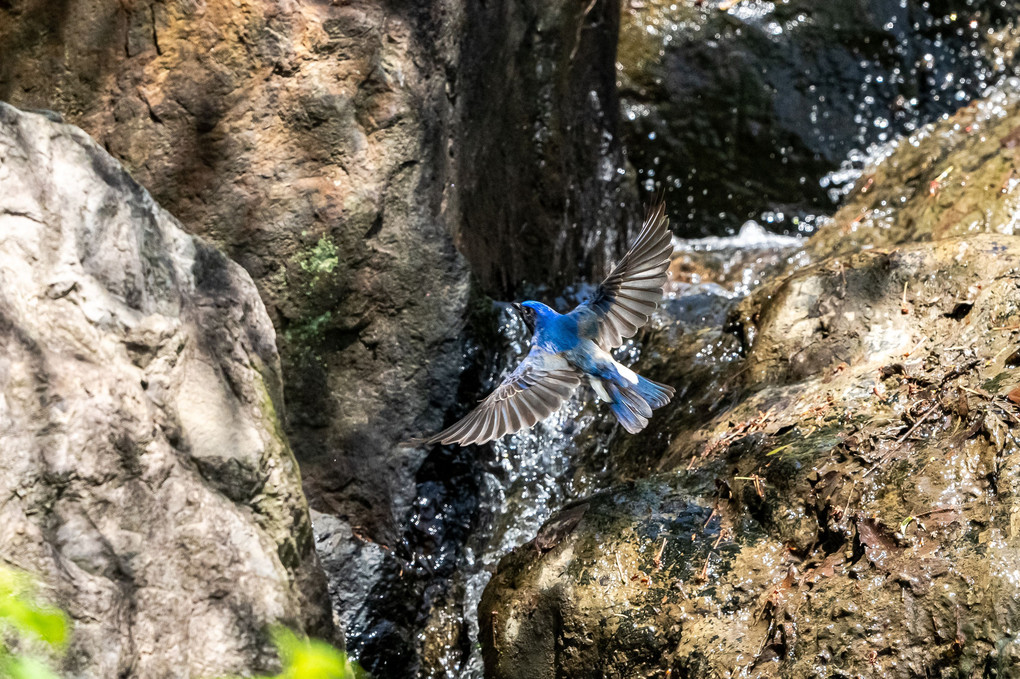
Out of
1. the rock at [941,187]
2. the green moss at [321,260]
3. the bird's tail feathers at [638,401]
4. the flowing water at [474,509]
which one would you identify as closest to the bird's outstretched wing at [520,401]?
the bird's tail feathers at [638,401]

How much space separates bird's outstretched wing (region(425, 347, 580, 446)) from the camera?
317 centimetres

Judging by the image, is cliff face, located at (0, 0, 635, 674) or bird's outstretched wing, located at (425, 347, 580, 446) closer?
bird's outstretched wing, located at (425, 347, 580, 446)

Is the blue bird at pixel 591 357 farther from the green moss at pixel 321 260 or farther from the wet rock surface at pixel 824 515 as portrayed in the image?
the green moss at pixel 321 260

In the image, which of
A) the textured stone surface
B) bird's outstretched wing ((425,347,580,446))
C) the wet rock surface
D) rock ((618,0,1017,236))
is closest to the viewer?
the wet rock surface

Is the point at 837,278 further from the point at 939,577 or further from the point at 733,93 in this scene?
the point at 733,93

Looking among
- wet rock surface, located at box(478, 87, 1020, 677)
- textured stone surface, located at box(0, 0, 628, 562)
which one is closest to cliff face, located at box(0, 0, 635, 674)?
textured stone surface, located at box(0, 0, 628, 562)

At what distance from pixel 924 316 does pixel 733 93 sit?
3.75 m

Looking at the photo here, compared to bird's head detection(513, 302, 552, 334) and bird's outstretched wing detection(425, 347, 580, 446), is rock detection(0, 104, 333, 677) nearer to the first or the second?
bird's outstretched wing detection(425, 347, 580, 446)

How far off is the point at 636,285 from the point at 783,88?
14.0 ft

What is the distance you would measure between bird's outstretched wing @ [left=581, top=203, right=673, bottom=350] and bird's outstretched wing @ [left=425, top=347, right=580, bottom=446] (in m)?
0.26

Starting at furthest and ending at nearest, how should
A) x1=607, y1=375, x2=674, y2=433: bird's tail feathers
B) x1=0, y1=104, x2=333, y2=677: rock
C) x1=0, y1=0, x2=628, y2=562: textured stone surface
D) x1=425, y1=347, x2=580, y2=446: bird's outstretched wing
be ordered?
x1=607, y1=375, x2=674, y2=433: bird's tail feathers, x1=0, y1=0, x2=628, y2=562: textured stone surface, x1=425, y1=347, x2=580, y2=446: bird's outstretched wing, x1=0, y1=104, x2=333, y2=677: rock

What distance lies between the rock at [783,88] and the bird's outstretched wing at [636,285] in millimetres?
3443

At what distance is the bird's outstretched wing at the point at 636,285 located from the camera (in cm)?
325

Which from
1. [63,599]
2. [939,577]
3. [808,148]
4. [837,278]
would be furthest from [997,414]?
[808,148]
